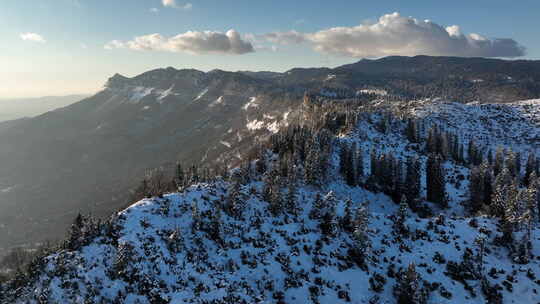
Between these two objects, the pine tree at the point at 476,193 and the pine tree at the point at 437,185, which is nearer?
the pine tree at the point at 476,193

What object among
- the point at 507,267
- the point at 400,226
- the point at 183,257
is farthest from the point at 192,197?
the point at 507,267

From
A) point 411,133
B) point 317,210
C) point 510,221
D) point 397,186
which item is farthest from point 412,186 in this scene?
point 411,133

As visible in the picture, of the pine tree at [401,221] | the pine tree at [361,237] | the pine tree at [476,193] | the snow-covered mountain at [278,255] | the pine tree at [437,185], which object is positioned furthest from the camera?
the pine tree at [437,185]

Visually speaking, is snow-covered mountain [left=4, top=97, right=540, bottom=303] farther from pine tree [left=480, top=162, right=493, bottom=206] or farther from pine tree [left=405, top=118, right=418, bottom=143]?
pine tree [left=405, top=118, right=418, bottom=143]

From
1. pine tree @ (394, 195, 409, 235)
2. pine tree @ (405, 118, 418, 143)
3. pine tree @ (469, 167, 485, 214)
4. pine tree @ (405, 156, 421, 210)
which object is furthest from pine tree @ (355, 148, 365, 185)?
pine tree @ (405, 118, 418, 143)

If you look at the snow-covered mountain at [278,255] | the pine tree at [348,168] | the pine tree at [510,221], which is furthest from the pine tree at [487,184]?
the pine tree at [510,221]

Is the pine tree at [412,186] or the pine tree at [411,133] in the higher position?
the pine tree at [411,133]

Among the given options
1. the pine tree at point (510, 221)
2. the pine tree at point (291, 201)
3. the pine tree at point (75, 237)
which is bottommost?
the pine tree at point (510, 221)

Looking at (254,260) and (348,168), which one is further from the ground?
(348,168)

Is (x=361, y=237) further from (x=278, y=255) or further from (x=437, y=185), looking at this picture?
(x=437, y=185)

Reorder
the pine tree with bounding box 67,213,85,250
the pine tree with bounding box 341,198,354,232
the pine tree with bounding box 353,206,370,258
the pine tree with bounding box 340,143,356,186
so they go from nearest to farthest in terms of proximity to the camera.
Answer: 1. the pine tree with bounding box 67,213,85,250
2. the pine tree with bounding box 353,206,370,258
3. the pine tree with bounding box 341,198,354,232
4. the pine tree with bounding box 340,143,356,186

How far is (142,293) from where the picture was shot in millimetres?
44062

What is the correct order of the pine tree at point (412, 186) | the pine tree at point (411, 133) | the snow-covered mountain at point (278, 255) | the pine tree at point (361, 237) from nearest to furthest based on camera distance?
1. the snow-covered mountain at point (278, 255)
2. the pine tree at point (361, 237)
3. the pine tree at point (412, 186)
4. the pine tree at point (411, 133)

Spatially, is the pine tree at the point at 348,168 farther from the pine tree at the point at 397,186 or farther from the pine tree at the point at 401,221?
the pine tree at the point at 401,221
